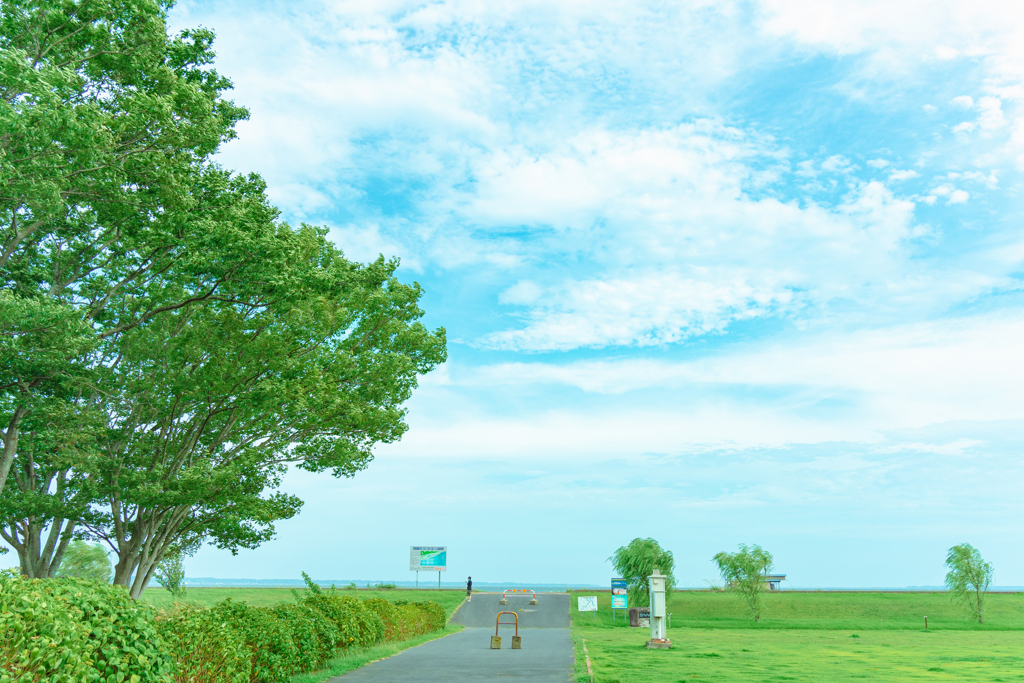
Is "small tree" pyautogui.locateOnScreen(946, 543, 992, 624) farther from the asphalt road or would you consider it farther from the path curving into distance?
the path curving into distance

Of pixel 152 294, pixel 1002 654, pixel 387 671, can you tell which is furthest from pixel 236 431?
pixel 1002 654

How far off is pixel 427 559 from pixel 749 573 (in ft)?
92.9

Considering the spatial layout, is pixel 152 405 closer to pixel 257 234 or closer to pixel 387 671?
pixel 257 234

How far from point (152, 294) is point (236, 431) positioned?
170 inches

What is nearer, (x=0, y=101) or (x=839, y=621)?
(x=0, y=101)

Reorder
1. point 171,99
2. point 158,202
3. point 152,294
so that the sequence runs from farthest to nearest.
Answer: point 152,294 < point 158,202 < point 171,99

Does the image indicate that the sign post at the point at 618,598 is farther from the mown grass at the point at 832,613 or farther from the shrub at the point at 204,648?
the shrub at the point at 204,648

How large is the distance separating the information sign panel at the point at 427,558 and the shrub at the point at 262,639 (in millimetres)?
51547

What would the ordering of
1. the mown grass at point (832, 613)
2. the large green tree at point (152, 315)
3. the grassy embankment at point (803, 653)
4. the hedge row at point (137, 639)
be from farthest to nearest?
the mown grass at point (832, 613) < the grassy embankment at point (803, 653) < the large green tree at point (152, 315) < the hedge row at point (137, 639)

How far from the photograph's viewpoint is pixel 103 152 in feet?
40.3

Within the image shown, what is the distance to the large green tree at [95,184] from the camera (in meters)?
11.3

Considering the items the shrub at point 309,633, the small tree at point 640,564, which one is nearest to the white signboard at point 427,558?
the small tree at point 640,564

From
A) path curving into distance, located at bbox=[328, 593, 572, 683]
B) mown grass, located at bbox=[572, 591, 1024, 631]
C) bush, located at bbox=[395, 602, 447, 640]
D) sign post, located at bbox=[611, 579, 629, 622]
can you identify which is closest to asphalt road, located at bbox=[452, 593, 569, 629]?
mown grass, located at bbox=[572, 591, 1024, 631]

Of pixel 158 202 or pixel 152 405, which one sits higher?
pixel 158 202
